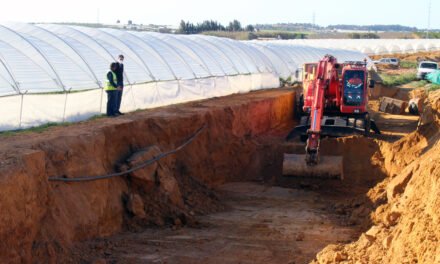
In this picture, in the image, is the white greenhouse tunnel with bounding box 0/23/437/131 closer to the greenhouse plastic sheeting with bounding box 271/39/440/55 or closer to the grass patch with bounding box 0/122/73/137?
the grass patch with bounding box 0/122/73/137

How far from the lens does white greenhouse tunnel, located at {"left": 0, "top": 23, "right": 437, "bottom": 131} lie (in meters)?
17.0

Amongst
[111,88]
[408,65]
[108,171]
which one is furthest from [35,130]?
[408,65]

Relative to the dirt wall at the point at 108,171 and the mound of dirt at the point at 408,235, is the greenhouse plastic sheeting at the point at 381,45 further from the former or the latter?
the mound of dirt at the point at 408,235

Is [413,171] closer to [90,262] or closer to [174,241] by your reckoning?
[174,241]

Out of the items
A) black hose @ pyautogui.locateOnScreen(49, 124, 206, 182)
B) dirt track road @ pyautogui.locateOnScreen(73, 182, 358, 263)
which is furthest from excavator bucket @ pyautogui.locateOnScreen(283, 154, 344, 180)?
black hose @ pyautogui.locateOnScreen(49, 124, 206, 182)

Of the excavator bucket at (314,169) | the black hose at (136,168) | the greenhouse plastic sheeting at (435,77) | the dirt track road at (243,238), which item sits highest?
the greenhouse plastic sheeting at (435,77)

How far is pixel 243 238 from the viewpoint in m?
14.6

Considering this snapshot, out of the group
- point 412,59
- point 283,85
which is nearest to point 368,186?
point 283,85

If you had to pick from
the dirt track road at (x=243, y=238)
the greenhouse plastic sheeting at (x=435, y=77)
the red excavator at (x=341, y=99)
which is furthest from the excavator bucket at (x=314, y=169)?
the greenhouse plastic sheeting at (x=435, y=77)

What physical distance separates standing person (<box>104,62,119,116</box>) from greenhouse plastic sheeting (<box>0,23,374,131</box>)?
2.06ft

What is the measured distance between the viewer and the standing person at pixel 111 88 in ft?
62.3

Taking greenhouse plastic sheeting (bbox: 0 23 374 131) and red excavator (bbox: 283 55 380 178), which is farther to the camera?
red excavator (bbox: 283 55 380 178)

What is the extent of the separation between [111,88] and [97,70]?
1719mm

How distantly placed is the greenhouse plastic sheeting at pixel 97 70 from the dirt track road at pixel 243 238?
204 inches
